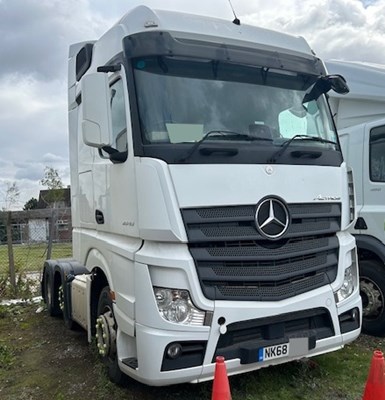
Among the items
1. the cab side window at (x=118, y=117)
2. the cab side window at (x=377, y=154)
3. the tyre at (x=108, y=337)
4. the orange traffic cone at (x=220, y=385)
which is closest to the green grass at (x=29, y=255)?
the tyre at (x=108, y=337)

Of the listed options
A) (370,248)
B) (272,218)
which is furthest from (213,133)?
(370,248)

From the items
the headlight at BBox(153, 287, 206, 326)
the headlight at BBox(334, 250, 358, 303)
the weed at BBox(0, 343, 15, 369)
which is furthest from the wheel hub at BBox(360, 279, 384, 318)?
the weed at BBox(0, 343, 15, 369)

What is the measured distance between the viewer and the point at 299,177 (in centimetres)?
381

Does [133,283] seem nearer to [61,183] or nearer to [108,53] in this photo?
[108,53]

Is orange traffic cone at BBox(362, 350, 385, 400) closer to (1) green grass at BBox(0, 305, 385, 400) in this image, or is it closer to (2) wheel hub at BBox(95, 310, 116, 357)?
(1) green grass at BBox(0, 305, 385, 400)

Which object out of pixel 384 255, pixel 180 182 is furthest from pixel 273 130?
pixel 384 255

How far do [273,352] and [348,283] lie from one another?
3.44ft

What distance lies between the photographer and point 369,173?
5.64 metres

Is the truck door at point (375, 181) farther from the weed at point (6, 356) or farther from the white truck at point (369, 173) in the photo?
the weed at point (6, 356)

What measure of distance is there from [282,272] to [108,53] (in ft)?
8.19

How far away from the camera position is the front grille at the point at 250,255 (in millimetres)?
3395

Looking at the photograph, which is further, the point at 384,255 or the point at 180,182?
the point at 384,255

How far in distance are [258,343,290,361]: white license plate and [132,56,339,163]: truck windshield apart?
1.48 meters

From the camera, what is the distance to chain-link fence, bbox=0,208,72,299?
8.52 meters
